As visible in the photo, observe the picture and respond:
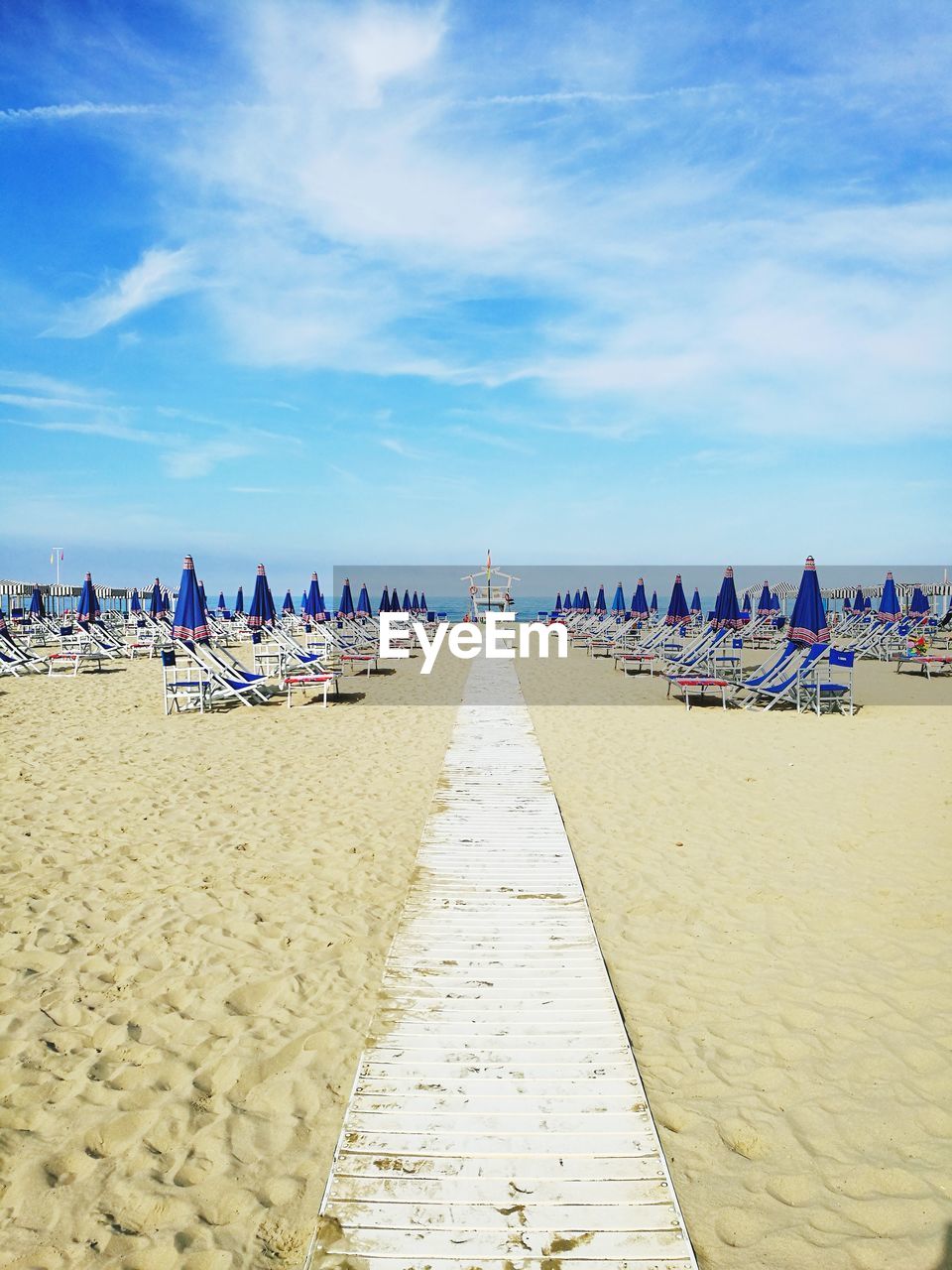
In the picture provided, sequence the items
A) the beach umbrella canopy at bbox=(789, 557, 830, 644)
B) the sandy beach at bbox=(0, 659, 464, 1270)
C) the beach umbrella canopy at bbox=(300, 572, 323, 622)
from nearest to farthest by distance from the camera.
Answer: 1. the sandy beach at bbox=(0, 659, 464, 1270)
2. the beach umbrella canopy at bbox=(789, 557, 830, 644)
3. the beach umbrella canopy at bbox=(300, 572, 323, 622)

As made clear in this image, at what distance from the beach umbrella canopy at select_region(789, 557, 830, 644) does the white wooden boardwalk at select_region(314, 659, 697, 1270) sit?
8.37 m

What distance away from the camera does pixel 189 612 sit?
11070mm

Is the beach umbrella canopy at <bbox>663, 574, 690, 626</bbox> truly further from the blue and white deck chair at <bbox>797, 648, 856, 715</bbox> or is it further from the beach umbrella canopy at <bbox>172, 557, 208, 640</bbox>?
the beach umbrella canopy at <bbox>172, 557, 208, 640</bbox>

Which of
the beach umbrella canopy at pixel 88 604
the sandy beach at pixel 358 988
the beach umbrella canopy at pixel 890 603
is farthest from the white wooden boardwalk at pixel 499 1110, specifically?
the beach umbrella canopy at pixel 890 603

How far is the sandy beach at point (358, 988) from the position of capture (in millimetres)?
2154

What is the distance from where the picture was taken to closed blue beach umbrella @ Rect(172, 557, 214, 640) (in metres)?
10.9

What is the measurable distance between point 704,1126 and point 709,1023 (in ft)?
1.99

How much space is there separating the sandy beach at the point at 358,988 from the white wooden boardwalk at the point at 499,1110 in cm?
11

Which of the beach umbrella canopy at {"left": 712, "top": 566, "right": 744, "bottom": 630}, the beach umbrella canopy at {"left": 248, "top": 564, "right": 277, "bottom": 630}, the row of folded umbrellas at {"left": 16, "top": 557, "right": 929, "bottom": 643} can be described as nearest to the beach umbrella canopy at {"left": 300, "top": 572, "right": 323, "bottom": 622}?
the row of folded umbrellas at {"left": 16, "top": 557, "right": 929, "bottom": 643}

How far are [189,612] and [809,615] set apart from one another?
9.17 meters

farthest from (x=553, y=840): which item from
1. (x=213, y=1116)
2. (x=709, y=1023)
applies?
(x=213, y=1116)

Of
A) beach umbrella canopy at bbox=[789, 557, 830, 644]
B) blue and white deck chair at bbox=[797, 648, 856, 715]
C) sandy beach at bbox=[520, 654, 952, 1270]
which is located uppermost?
Answer: beach umbrella canopy at bbox=[789, 557, 830, 644]

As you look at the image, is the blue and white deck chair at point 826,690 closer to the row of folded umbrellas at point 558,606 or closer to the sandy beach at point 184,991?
the row of folded umbrellas at point 558,606

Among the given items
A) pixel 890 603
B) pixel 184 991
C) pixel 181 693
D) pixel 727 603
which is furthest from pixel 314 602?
pixel 184 991
